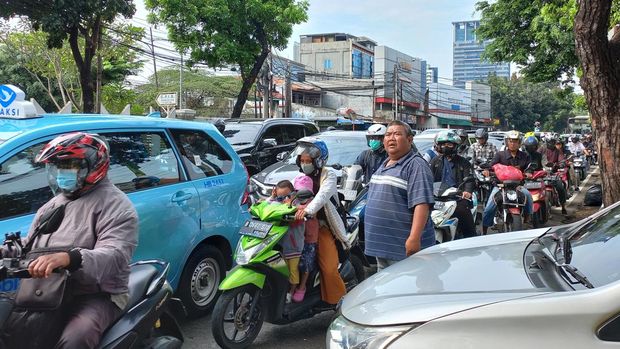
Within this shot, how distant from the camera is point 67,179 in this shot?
8.02 feet

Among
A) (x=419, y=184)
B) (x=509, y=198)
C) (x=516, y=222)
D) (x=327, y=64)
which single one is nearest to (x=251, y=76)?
(x=509, y=198)

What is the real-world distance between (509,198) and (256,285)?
4039 mm

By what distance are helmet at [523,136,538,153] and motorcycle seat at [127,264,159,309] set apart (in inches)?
278

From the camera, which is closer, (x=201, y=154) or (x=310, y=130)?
(x=201, y=154)

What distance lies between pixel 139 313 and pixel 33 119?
187cm

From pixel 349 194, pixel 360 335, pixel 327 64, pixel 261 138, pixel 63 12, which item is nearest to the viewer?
pixel 360 335

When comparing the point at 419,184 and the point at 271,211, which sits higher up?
the point at 419,184

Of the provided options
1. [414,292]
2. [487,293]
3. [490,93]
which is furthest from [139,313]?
[490,93]

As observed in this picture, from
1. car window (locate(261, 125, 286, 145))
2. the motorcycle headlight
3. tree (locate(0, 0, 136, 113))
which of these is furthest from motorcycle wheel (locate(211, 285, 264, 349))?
tree (locate(0, 0, 136, 113))

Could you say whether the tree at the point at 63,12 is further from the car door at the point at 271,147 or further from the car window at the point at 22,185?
the car window at the point at 22,185

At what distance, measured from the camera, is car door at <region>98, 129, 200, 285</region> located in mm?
3756

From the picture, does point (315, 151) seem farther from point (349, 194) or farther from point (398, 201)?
point (349, 194)

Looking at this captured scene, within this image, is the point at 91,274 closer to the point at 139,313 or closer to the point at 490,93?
the point at 139,313

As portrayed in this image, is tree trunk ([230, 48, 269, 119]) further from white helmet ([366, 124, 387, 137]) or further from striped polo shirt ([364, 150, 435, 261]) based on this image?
striped polo shirt ([364, 150, 435, 261])
